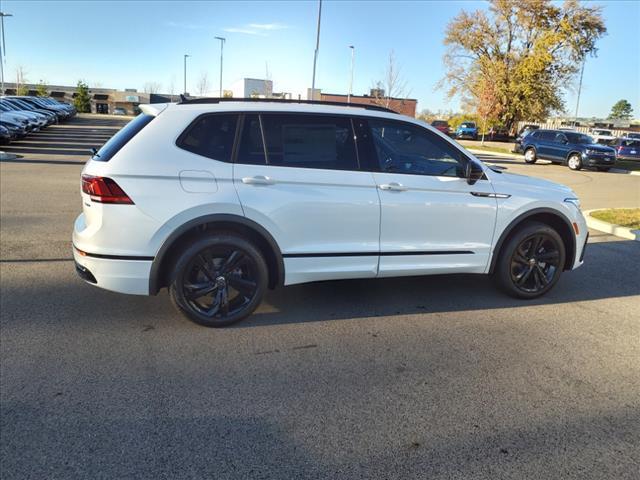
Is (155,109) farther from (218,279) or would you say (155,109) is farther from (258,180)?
(218,279)

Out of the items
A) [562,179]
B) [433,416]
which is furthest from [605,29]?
[433,416]

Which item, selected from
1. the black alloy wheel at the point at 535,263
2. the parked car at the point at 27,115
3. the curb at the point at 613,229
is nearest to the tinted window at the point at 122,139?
the black alloy wheel at the point at 535,263

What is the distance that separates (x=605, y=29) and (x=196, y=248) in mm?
48473

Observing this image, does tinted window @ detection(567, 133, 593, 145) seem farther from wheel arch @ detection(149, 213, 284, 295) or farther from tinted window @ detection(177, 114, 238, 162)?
tinted window @ detection(177, 114, 238, 162)

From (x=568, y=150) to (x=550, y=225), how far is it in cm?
2129

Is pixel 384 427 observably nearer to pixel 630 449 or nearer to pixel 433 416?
pixel 433 416

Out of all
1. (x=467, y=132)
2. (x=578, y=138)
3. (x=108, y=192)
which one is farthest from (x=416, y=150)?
(x=467, y=132)

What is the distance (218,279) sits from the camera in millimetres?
4219

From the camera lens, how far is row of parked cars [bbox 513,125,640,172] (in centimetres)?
2256

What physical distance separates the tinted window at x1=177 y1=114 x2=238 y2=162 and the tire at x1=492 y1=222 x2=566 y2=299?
9.32 ft

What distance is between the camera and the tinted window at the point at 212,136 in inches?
161

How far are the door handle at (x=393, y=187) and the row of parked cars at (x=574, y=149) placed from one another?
Answer: 2156 centimetres

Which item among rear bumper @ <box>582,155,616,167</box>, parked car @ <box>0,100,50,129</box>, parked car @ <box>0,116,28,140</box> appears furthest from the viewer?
parked car @ <box>0,100,50,129</box>

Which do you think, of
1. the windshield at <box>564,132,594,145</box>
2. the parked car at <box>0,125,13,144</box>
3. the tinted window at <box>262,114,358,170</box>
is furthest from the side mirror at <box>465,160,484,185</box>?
the windshield at <box>564,132,594,145</box>
